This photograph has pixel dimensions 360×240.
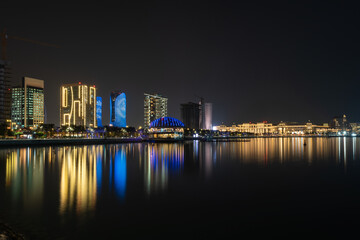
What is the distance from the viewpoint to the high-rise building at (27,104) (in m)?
176

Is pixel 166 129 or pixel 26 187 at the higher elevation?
pixel 166 129

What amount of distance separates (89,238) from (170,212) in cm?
436

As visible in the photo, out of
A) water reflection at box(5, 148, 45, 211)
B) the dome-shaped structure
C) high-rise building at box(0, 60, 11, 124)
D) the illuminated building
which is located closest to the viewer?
water reflection at box(5, 148, 45, 211)

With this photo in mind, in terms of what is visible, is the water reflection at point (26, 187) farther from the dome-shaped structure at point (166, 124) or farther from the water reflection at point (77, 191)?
the dome-shaped structure at point (166, 124)

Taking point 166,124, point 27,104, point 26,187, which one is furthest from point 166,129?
point 26,187

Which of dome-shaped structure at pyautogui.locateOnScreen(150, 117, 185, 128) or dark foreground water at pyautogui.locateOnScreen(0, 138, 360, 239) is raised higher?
dome-shaped structure at pyautogui.locateOnScreen(150, 117, 185, 128)

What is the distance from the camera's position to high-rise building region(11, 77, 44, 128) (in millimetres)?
176375

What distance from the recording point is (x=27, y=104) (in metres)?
176

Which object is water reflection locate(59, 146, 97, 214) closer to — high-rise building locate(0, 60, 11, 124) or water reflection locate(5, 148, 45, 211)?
water reflection locate(5, 148, 45, 211)

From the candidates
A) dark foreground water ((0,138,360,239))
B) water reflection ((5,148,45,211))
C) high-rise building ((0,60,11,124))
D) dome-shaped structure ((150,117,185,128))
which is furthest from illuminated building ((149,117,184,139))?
dark foreground water ((0,138,360,239))

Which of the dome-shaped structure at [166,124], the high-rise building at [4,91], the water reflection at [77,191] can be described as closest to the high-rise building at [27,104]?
the high-rise building at [4,91]

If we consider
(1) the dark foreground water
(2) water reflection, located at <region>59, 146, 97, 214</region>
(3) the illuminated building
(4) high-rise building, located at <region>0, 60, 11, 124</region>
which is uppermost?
(4) high-rise building, located at <region>0, 60, 11, 124</region>

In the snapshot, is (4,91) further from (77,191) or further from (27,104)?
(77,191)

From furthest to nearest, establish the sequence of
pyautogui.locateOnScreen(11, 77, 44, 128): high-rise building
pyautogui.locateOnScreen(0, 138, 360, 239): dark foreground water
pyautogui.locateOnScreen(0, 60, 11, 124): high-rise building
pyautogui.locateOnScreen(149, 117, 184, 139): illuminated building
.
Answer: pyautogui.locateOnScreen(11, 77, 44, 128): high-rise building < pyautogui.locateOnScreen(149, 117, 184, 139): illuminated building < pyautogui.locateOnScreen(0, 60, 11, 124): high-rise building < pyautogui.locateOnScreen(0, 138, 360, 239): dark foreground water
